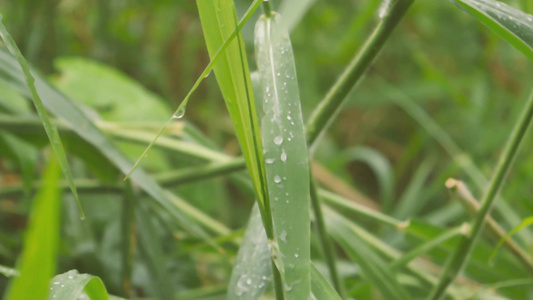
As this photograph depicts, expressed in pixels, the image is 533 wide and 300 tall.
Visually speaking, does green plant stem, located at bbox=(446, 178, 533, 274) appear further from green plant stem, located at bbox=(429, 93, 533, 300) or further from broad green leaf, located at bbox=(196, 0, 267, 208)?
broad green leaf, located at bbox=(196, 0, 267, 208)

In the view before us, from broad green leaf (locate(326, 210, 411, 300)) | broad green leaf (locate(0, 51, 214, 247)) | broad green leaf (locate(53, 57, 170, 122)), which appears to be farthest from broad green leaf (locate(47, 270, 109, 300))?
broad green leaf (locate(53, 57, 170, 122))

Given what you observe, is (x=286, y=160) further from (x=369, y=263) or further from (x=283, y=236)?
(x=369, y=263)

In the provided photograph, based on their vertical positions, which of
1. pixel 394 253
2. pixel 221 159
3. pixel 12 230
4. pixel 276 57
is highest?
pixel 276 57

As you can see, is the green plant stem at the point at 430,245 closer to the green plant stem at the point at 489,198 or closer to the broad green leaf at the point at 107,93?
the green plant stem at the point at 489,198

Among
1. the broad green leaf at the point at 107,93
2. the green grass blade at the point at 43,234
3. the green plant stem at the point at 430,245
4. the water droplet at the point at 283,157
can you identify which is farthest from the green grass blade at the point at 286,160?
the broad green leaf at the point at 107,93

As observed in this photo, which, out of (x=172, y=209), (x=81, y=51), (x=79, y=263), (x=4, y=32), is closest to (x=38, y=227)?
(x=4, y=32)

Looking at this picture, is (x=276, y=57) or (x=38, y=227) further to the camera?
(x=276, y=57)

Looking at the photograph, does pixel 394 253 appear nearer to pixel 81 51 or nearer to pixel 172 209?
pixel 172 209
